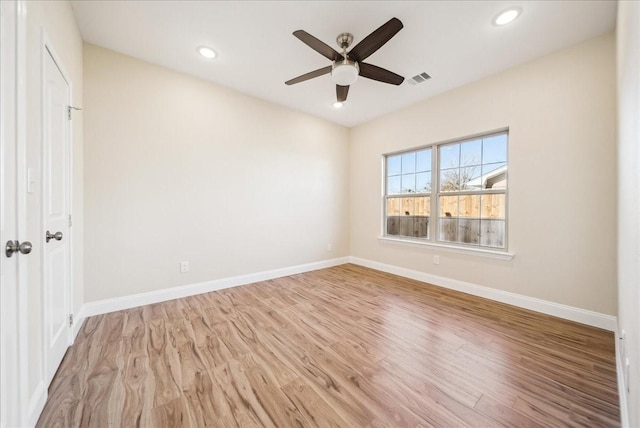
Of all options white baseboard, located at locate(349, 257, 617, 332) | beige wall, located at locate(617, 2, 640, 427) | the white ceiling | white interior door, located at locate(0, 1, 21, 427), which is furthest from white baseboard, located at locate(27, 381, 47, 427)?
white baseboard, located at locate(349, 257, 617, 332)

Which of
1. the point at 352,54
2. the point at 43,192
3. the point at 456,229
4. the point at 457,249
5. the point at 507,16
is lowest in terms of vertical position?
the point at 457,249

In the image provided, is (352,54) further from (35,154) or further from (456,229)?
(456,229)

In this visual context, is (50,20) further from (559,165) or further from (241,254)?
(559,165)

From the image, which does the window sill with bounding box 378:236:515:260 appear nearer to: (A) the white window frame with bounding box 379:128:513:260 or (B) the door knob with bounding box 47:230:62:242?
(A) the white window frame with bounding box 379:128:513:260

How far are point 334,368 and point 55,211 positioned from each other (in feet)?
7.47

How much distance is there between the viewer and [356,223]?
475 centimetres

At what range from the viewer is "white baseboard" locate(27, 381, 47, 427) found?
3.84 feet

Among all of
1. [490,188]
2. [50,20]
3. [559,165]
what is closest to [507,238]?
[490,188]

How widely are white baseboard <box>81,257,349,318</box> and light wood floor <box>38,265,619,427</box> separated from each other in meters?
0.11

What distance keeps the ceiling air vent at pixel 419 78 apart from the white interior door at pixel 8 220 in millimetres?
3325

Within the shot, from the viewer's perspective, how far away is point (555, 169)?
8.23 ft

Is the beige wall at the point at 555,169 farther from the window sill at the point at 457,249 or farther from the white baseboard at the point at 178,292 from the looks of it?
the white baseboard at the point at 178,292

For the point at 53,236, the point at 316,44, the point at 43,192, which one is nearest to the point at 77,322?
the point at 53,236

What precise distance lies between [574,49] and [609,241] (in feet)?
6.36
